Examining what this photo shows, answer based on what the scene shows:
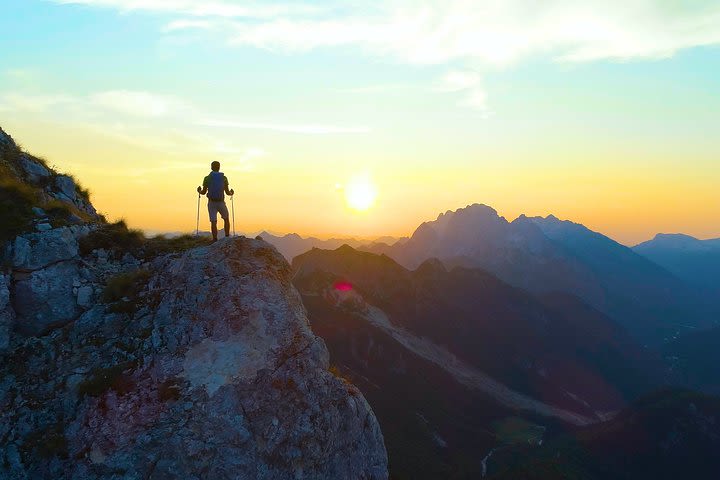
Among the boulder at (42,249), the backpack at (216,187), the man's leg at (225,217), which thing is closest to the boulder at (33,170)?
the boulder at (42,249)

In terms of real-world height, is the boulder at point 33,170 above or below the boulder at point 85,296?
above

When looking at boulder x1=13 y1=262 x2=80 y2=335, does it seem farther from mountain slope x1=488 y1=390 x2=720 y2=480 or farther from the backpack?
mountain slope x1=488 y1=390 x2=720 y2=480

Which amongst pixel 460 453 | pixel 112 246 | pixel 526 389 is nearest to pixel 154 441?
pixel 112 246

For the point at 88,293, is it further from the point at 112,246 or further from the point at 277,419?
the point at 277,419

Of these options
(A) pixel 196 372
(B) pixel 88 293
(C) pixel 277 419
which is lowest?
(C) pixel 277 419

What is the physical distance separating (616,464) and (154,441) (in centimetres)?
16551

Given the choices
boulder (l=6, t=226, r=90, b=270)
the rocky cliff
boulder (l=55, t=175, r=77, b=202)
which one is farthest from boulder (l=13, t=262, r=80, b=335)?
boulder (l=55, t=175, r=77, b=202)

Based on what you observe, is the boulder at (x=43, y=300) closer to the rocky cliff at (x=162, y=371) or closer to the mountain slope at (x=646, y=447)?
the rocky cliff at (x=162, y=371)

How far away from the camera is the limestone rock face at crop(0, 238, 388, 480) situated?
1677cm

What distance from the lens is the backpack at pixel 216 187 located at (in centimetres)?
2503

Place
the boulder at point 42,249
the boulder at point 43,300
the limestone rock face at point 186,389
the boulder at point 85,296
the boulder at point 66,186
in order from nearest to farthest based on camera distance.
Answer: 1. the limestone rock face at point 186,389
2. the boulder at point 43,300
3. the boulder at point 42,249
4. the boulder at point 85,296
5. the boulder at point 66,186

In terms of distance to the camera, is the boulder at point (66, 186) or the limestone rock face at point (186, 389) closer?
the limestone rock face at point (186, 389)

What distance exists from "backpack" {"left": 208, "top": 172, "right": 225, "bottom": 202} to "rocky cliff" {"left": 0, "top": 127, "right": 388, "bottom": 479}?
289 cm

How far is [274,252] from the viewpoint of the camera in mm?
25625
